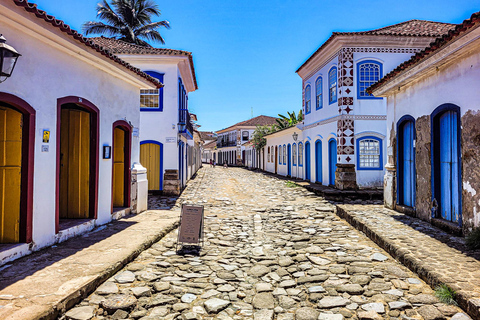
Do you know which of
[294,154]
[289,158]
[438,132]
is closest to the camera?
[438,132]

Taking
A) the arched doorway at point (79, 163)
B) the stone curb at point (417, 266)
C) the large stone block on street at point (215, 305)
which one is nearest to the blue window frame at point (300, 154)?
the stone curb at point (417, 266)

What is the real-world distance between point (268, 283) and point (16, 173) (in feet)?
12.5

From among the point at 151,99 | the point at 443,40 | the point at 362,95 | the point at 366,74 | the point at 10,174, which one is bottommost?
the point at 10,174

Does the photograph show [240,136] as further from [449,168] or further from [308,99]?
[449,168]

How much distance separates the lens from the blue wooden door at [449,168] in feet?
20.0

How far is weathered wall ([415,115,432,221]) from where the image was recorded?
6.89 meters

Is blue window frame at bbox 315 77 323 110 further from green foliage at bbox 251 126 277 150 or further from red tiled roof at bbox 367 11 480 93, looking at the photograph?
green foliage at bbox 251 126 277 150

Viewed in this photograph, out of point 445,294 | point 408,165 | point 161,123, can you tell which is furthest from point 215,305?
point 161,123

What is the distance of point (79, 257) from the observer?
4.53m

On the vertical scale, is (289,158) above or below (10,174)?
above

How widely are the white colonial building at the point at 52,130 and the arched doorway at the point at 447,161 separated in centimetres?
665

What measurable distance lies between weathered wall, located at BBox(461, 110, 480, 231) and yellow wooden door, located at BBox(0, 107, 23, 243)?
7.00 metres

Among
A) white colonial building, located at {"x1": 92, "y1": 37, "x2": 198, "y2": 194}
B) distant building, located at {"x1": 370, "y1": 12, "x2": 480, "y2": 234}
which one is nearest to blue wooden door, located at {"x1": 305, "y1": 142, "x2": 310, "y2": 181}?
white colonial building, located at {"x1": 92, "y1": 37, "x2": 198, "y2": 194}

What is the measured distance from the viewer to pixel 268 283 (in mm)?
4191
